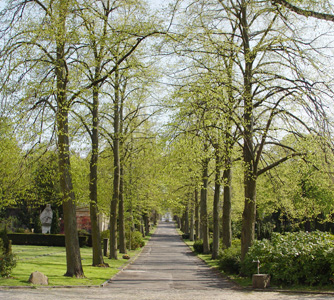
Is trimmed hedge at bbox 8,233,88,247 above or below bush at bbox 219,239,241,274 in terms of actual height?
below

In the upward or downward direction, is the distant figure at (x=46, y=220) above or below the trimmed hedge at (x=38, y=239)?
above

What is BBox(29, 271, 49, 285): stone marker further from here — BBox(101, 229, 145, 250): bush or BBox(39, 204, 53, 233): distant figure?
BBox(39, 204, 53, 233): distant figure

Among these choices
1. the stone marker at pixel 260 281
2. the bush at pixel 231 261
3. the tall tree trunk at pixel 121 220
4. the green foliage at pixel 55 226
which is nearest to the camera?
the stone marker at pixel 260 281

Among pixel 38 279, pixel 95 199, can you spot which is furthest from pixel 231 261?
pixel 38 279

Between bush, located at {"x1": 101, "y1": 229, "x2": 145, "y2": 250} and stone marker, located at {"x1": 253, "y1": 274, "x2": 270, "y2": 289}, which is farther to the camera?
bush, located at {"x1": 101, "y1": 229, "x2": 145, "y2": 250}

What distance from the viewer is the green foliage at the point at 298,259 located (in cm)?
1239

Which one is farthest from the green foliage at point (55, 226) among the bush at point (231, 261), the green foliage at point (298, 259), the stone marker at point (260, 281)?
the stone marker at point (260, 281)

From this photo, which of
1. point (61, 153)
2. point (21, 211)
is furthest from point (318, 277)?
point (21, 211)

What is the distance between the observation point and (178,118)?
50.8 ft

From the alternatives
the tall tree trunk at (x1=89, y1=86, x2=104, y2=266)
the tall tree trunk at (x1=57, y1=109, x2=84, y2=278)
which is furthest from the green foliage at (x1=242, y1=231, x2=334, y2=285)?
the tall tree trunk at (x1=89, y1=86, x2=104, y2=266)

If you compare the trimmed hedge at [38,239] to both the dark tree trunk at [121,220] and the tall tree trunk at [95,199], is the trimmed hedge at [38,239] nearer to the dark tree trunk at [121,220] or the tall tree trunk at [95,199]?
the dark tree trunk at [121,220]

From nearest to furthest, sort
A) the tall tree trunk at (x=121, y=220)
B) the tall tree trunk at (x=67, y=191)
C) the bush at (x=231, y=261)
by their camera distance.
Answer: the tall tree trunk at (x=67, y=191) < the bush at (x=231, y=261) < the tall tree trunk at (x=121, y=220)

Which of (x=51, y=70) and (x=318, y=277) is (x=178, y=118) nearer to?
(x=51, y=70)

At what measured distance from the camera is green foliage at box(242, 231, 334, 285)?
40.7 feet
